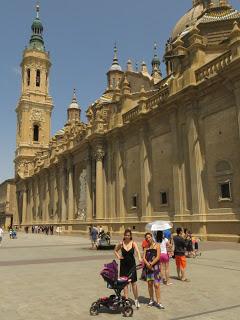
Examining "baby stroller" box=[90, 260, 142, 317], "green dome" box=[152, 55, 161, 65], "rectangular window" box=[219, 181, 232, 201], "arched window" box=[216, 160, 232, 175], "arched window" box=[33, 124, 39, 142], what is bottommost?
"baby stroller" box=[90, 260, 142, 317]

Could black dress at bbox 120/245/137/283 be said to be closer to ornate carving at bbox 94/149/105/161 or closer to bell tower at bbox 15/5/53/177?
ornate carving at bbox 94/149/105/161

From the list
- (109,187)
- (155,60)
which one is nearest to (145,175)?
(109,187)

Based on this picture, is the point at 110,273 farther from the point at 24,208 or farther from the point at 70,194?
the point at 24,208

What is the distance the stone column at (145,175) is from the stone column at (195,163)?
6.71 m

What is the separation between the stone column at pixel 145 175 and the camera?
31772 millimetres

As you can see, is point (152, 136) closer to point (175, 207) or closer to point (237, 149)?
point (175, 207)

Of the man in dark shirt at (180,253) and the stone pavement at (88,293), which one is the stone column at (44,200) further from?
the man in dark shirt at (180,253)

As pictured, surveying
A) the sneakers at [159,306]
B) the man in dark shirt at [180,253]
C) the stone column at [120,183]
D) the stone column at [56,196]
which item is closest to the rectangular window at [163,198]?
the stone column at [120,183]

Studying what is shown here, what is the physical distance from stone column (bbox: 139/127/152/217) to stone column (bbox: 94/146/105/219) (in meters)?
7.86

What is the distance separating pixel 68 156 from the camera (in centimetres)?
5188

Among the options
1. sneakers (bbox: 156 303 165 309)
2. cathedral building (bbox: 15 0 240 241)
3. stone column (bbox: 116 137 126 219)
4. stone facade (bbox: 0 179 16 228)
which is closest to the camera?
sneakers (bbox: 156 303 165 309)

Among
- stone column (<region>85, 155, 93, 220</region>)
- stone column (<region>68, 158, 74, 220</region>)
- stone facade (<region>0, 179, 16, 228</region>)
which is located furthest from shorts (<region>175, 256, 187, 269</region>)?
stone facade (<region>0, 179, 16, 228</region>)

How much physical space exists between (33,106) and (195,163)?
65307 mm

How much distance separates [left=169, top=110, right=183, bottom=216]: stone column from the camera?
27.0 meters
